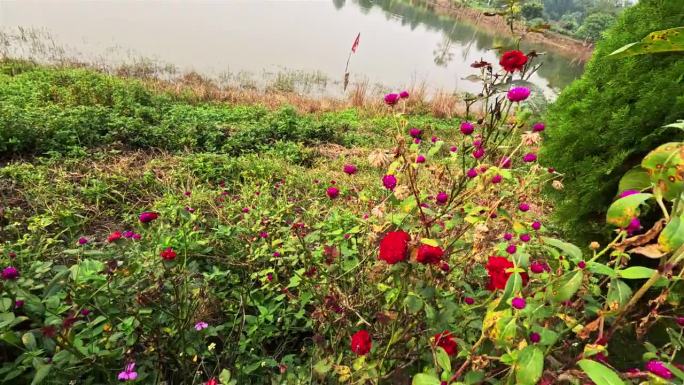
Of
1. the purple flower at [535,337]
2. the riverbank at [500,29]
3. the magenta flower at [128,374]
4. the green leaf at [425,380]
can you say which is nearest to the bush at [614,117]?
the purple flower at [535,337]

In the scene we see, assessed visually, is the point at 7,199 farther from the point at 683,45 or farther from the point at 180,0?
the point at 180,0

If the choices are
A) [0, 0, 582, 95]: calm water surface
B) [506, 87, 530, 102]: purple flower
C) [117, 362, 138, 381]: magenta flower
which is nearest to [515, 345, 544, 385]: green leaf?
[506, 87, 530, 102]: purple flower

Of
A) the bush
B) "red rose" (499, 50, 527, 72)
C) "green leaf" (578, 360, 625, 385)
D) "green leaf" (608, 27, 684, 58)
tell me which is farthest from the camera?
the bush

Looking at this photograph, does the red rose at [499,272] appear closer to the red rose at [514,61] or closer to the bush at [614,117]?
the red rose at [514,61]

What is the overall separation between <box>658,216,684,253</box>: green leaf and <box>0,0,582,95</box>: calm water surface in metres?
9.50

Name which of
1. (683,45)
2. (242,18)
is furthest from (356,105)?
(242,18)

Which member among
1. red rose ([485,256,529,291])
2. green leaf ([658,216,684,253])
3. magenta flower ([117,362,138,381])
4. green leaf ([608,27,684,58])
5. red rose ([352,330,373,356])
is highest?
green leaf ([608,27,684,58])

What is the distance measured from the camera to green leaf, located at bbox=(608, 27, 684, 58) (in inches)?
20.1

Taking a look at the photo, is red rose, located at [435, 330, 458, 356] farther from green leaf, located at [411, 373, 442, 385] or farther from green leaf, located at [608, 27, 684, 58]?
green leaf, located at [608, 27, 684, 58]

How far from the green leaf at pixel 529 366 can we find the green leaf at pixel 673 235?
0.31 m

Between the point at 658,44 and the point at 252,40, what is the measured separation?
12.8 meters

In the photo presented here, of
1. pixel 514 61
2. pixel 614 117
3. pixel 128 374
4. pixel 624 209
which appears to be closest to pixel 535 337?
pixel 624 209

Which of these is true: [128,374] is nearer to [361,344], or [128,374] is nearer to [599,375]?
[361,344]

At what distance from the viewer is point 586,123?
2.28m
